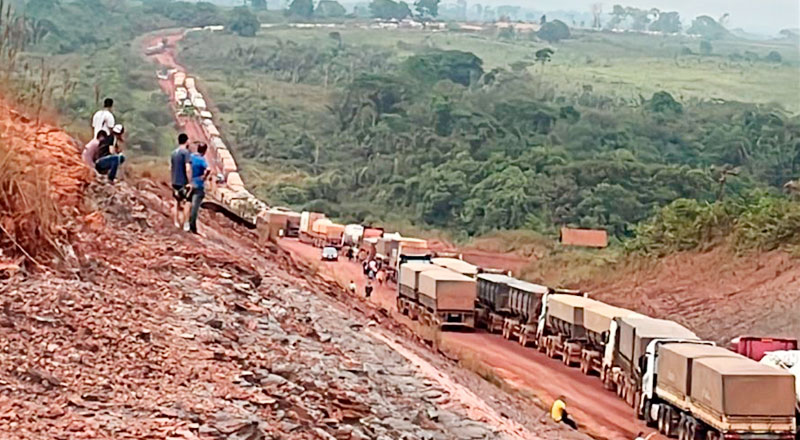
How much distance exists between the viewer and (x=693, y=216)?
54500mm

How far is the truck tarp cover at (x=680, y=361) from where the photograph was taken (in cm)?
2478

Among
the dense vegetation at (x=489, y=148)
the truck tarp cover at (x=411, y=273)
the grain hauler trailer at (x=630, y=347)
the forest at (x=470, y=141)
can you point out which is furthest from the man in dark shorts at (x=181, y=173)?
the dense vegetation at (x=489, y=148)

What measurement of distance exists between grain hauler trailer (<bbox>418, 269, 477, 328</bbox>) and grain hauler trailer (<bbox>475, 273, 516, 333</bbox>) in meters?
0.72

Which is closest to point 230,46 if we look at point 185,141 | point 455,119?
point 455,119

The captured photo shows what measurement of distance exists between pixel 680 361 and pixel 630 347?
4444 mm

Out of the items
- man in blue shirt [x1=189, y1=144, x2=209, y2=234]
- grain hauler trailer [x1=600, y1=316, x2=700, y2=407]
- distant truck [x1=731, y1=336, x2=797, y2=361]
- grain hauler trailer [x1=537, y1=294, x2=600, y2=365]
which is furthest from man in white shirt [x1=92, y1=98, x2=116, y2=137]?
grain hauler trailer [x1=537, y1=294, x2=600, y2=365]

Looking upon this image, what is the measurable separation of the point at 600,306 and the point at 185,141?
19.1 meters

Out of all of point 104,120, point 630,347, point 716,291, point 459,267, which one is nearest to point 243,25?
point 459,267

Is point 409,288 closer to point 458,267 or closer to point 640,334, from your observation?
point 458,267

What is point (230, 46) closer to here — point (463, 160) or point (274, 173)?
point (274, 173)

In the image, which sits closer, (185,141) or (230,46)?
(185,141)

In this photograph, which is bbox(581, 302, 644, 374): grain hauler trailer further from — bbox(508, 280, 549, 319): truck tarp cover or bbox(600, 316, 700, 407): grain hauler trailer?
bbox(508, 280, 549, 319): truck tarp cover

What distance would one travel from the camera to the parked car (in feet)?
209

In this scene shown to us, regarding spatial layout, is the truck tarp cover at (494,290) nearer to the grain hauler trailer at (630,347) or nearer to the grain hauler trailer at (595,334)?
the grain hauler trailer at (595,334)
